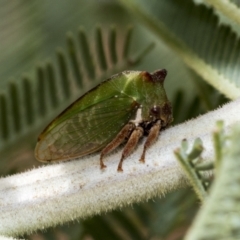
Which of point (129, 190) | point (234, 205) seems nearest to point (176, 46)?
point (129, 190)

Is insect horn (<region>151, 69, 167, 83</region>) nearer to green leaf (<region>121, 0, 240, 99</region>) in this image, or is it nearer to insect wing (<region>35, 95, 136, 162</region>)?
insect wing (<region>35, 95, 136, 162</region>)

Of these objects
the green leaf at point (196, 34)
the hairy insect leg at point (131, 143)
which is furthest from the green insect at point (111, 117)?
the green leaf at point (196, 34)

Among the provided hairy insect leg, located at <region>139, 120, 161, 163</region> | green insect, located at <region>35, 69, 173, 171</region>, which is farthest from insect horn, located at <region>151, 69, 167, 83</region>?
hairy insect leg, located at <region>139, 120, 161, 163</region>

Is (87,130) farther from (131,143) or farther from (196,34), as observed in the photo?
(196,34)

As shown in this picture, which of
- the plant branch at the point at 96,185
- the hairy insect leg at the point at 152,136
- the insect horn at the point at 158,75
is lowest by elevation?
the plant branch at the point at 96,185

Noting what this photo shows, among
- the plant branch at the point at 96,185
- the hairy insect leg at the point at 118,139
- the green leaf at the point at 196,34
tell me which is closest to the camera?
the plant branch at the point at 96,185

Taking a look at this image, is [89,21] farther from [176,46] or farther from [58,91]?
[176,46]

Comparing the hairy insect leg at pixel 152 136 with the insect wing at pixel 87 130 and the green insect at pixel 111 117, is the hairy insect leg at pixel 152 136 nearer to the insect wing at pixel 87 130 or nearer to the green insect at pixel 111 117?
the green insect at pixel 111 117
